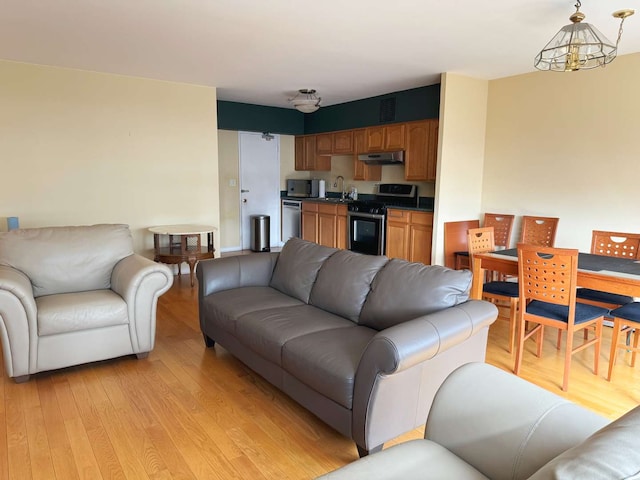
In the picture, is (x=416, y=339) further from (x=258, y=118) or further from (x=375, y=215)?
(x=258, y=118)

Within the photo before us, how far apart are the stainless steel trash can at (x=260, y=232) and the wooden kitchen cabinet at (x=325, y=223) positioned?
628mm

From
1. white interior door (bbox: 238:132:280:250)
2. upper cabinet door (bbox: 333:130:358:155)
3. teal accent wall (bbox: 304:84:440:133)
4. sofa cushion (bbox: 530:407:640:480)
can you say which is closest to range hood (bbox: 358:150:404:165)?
upper cabinet door (bbox: 333:130:358:155)

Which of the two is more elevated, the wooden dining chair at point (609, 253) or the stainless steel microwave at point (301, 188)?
the stainless steel microwave at point (301, 188)

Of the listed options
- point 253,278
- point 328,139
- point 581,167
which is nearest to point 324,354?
point 253,278

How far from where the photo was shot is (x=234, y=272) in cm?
333

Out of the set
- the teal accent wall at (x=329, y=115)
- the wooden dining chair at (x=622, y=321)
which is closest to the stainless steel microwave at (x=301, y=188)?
the teal accent wall at (x=329, y=115)

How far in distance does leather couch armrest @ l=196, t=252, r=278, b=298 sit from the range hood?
286 centimetres

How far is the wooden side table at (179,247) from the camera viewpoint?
4918 millimetres

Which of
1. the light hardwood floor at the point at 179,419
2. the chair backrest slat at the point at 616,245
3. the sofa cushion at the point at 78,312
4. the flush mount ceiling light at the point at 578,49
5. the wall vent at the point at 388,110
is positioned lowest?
the light hardwood floor at the point at 179,419

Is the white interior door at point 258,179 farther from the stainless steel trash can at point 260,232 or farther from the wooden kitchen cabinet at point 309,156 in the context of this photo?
the wooden kitchen cabinet at point 309,156

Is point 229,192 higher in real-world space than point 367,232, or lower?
higher

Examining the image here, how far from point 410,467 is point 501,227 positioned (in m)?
4.18

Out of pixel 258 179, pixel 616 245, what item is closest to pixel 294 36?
pixel 616 245

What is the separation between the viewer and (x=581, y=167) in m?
4.37
